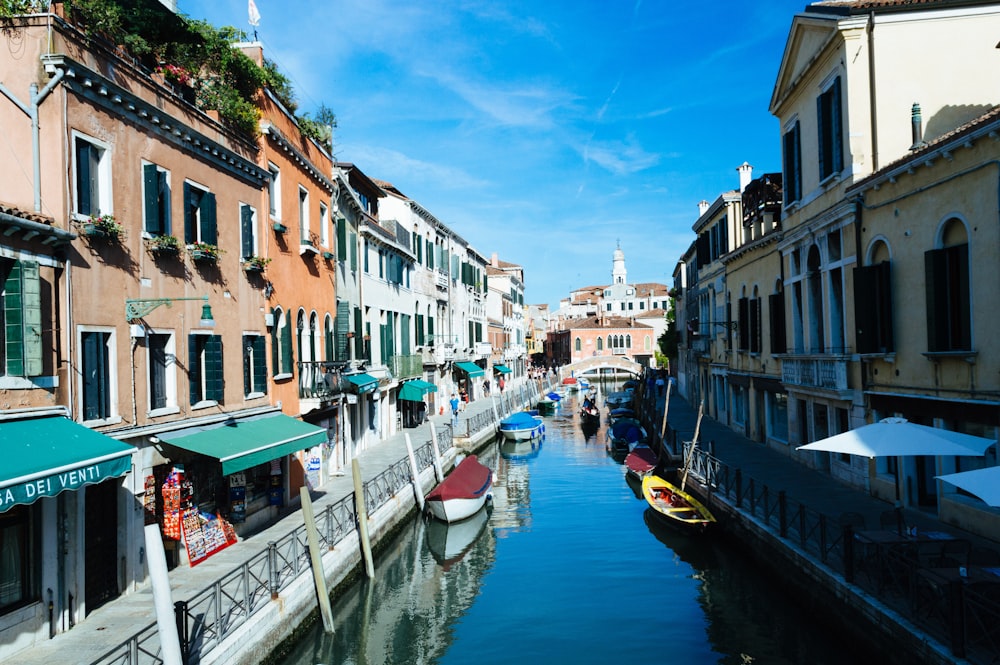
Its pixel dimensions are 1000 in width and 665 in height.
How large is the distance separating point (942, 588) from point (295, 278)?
1387cm

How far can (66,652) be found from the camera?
803 cm

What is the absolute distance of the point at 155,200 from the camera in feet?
35.9

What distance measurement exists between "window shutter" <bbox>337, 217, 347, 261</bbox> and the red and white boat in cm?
723

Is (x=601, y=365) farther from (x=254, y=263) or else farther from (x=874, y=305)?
(x=254, y=263)

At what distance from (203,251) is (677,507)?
1203 centimetres

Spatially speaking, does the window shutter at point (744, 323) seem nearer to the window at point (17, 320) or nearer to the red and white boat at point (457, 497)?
the red and white boat at point (457, 497)

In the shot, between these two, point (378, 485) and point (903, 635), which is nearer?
point (903, 635)

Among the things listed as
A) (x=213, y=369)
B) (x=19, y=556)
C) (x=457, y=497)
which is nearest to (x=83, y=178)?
(x=213, y=369)

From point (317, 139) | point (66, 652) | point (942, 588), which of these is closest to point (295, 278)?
point (317, 139)

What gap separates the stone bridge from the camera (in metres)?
71.9

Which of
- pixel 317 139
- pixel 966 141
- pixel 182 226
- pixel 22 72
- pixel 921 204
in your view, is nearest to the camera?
pixel 22 72

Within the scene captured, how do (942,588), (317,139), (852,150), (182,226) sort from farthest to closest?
1. (317,139)
2. (852,150)
3. (182,226)
4. (942,588)

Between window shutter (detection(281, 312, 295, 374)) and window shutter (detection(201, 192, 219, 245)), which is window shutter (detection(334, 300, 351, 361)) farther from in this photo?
window shutter (detection(201, 192, 219, 245))

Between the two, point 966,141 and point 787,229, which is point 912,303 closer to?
point 966,141
